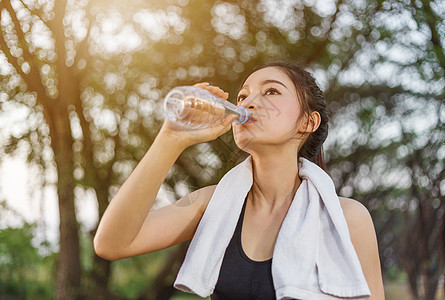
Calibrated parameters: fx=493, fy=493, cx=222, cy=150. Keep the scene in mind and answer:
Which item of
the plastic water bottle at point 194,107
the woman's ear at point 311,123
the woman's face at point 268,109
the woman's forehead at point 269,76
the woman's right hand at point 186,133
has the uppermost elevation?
the plastic water bottle at point 194,107

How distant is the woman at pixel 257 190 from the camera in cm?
134

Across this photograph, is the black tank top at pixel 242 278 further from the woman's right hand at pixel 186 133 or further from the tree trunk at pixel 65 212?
the tree trunk at pixel 65 212

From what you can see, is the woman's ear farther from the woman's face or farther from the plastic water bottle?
the plastic water bottle

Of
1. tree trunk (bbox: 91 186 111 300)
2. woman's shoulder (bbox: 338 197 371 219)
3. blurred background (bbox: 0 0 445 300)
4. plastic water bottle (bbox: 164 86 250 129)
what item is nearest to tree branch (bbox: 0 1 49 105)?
blurred background (bbox: 0 0 445 300)

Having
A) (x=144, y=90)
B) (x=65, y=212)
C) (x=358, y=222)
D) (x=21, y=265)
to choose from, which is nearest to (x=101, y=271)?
(x=21, y=265)

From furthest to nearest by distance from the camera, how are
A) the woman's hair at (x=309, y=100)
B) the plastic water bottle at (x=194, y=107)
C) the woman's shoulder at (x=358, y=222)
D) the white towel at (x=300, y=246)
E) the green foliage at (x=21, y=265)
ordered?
the green foliage at (x=21, y=265) → the woman's hair at (x=309, y=100) → the woman's shoulder at (x=358, y=222) → the white towel at (x=300, y=246) → the plastic water bottle at (x=194, y=107)

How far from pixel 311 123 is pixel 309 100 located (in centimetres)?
9

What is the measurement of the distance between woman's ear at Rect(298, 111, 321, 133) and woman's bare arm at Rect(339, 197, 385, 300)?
0.93 ft

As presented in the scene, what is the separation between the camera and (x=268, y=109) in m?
1.50

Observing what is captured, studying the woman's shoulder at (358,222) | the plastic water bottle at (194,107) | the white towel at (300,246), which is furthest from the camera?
the woman's shoulder at (358,222)

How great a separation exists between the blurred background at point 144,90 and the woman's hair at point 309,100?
74.8 inches

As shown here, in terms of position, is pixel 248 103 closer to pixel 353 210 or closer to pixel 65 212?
pixel 353 210

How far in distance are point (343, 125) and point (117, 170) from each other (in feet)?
8.20

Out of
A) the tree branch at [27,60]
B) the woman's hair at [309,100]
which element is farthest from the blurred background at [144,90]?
the woman's hair at [309,100]
